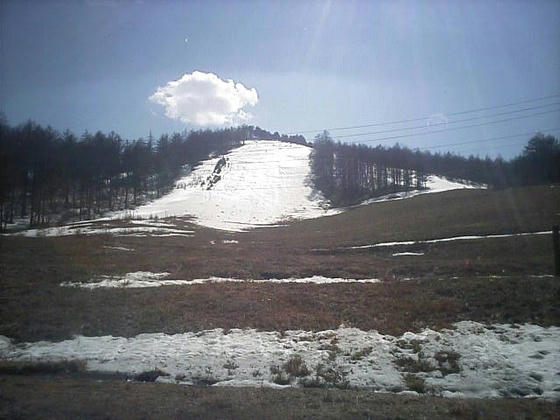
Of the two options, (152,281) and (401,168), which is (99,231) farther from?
(401,168)

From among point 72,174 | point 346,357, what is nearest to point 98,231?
point 72,174

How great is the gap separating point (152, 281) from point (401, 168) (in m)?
117

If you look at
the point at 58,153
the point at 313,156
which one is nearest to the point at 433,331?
the point at 58,153

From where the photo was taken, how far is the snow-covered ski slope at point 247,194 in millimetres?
91312

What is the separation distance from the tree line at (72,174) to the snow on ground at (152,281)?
1310cm

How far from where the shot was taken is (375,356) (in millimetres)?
11000

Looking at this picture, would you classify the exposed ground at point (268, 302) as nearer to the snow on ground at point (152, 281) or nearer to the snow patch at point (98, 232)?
the snow on ground at point (152, 281)

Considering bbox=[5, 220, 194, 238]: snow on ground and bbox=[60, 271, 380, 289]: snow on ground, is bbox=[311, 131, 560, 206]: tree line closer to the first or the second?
bbox=[5, 220, 194, 238]: snow on ground

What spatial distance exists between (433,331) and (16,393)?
11.4m

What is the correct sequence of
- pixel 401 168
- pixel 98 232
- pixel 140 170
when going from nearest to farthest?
pixel 98 232 → pixel 140 170 → pixel 401 168

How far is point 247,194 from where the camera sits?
11825 cm

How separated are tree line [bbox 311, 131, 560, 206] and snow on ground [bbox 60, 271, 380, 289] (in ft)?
281

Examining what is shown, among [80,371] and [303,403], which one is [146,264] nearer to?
[80,371]

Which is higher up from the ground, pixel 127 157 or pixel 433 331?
pixel 127 157
